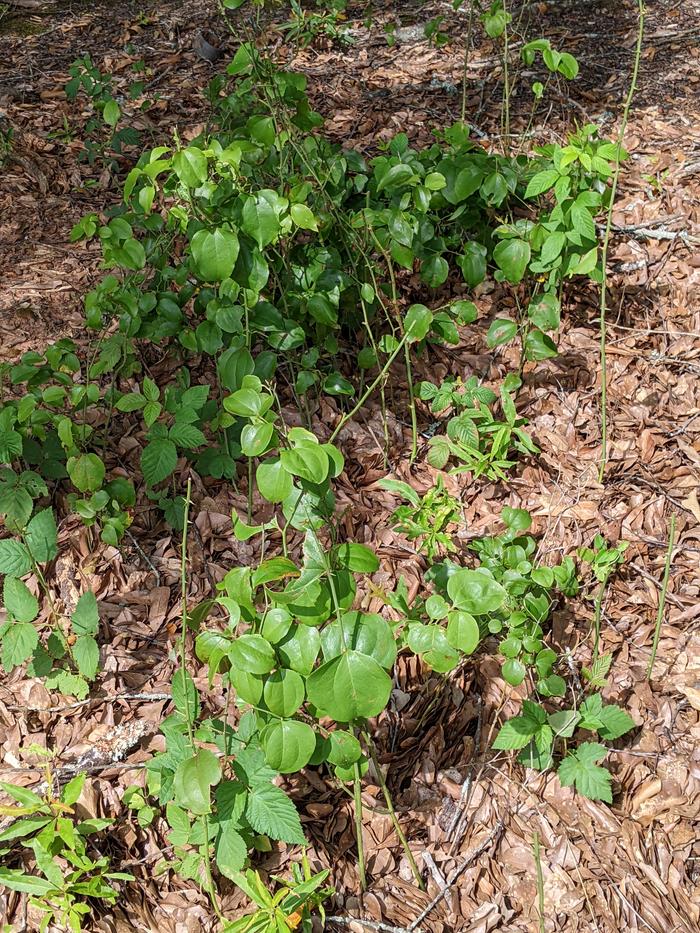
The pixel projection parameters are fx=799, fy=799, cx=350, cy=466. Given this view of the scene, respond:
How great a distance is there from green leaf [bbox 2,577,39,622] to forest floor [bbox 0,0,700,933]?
1.02 ft

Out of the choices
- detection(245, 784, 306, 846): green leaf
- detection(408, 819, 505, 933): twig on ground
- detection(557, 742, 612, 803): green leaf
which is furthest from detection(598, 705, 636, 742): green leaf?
detection(245, 784, 306, 846): green leaf

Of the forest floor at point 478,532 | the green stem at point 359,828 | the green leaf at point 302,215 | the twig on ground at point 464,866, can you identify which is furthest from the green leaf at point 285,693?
the green leaf at point 302,215

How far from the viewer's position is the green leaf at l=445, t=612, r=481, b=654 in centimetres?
157

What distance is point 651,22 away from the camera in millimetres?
4285

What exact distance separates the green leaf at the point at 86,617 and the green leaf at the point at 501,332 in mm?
1429

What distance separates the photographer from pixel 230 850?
1.55 meters

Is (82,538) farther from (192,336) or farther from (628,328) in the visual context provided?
(628,328)

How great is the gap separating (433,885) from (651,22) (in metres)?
4.39

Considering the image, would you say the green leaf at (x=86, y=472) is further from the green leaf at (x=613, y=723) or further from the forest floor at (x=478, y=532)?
the green leaf at (x=613, y=723)

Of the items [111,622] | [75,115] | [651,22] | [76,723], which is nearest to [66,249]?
[75,115]

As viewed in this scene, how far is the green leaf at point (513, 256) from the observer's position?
8.28ft

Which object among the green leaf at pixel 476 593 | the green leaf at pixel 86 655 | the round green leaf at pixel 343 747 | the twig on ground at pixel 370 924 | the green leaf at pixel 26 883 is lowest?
the twig on ground at pixel 370 924

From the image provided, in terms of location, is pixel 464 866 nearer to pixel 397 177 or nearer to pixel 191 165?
pixel 191 165

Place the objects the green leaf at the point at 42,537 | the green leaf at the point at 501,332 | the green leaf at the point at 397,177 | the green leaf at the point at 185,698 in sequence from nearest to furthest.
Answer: the green leaf at the point at 185,698 < the green leaf at the point at 42,537 < the green leaf at the point at 397,177 < the green leaf at the point at 501,332
